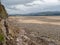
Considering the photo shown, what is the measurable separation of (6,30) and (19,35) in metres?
0.57

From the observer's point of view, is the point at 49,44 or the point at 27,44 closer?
the point at 27,44

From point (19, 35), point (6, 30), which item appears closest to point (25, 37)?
point (19, 35)

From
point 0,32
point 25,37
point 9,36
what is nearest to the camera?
point 0,32

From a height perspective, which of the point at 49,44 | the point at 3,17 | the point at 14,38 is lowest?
the point at 49,44

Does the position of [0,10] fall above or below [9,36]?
above

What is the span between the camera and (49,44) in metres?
9.78

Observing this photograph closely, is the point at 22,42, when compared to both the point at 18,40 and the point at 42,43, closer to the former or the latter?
the point at 18,40

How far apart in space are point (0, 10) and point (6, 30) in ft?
2.58

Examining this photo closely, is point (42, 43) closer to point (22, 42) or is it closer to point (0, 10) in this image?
point (22, 42)

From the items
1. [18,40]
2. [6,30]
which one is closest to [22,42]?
[18,40]

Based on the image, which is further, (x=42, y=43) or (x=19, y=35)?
(x=42, y=43)

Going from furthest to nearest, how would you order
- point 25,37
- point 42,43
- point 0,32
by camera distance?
point 42,43 < point 25,37 < point 0,32

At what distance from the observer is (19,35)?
8531mm

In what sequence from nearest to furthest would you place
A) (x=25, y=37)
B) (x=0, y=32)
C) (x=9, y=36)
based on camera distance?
(x=0, y=32) < (x=9, y=36) < (x=25, y=37)
